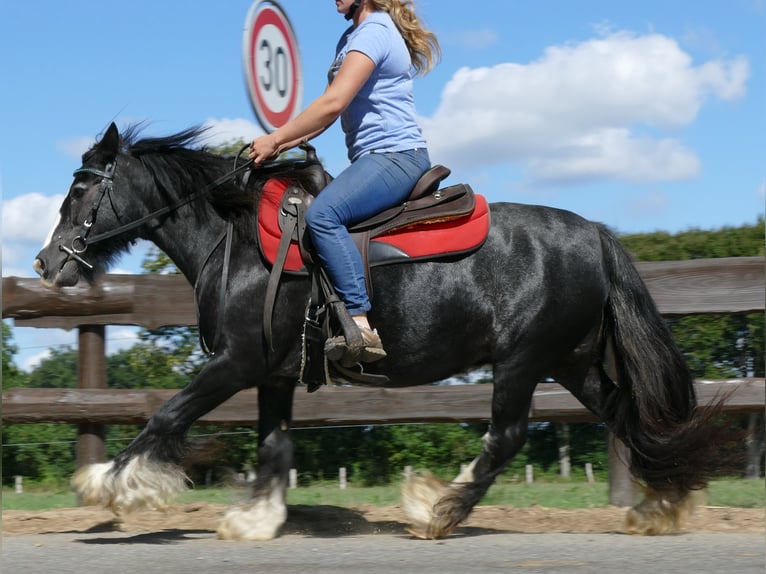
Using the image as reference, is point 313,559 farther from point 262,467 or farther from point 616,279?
point 616,279

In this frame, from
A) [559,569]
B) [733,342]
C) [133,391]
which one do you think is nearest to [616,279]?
[559,569]

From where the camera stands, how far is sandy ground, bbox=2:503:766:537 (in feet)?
19.4

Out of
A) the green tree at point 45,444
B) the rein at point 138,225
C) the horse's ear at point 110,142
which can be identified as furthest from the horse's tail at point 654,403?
the green tree at point 45,444

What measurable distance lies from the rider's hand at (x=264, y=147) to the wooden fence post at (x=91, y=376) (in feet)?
8.22

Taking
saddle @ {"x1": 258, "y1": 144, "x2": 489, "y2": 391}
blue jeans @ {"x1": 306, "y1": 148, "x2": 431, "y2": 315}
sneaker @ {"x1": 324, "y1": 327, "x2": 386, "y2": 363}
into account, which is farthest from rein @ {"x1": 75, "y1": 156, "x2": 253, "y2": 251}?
sneaker @ {"x1": 324, "y1": 327, "x2": 386, "y2": 363}

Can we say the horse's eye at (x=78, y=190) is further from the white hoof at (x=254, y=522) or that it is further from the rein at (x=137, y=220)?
the white hoof at (x=254, y=522)

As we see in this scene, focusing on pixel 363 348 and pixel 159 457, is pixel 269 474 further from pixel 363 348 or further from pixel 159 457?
pixel 363 348

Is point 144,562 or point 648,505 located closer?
point 144,562

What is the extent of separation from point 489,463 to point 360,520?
106cm

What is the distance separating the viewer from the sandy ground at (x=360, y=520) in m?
5.93

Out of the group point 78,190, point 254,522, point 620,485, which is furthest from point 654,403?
point 78,190

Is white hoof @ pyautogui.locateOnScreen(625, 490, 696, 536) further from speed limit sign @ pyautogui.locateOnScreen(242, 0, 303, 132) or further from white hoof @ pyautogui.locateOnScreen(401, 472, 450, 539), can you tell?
speed limit sign @ pyautogui.locateOnScreen(242, 0, 303, 132)

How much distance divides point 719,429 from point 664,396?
0.35m

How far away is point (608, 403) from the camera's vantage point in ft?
19.2
